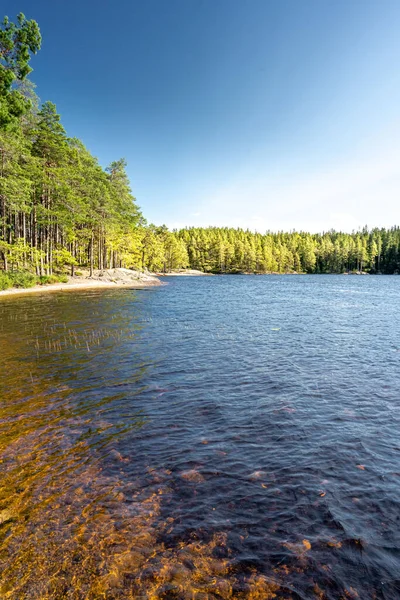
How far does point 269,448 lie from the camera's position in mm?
7469

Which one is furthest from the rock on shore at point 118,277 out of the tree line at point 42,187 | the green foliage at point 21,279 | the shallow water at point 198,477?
the shallow water at point 198,477

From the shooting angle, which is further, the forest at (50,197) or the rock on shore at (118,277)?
the rock on shore at (118,277)

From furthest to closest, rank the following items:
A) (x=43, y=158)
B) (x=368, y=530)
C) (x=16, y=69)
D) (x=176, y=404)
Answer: (x=43, y=158), (x=16, y=69), (x=176, y=404), (x=368, y=530)

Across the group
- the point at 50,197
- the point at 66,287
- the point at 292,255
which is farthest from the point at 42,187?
the point at 292,255

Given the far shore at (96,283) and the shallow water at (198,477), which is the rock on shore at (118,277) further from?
the shallow water at (198,477)

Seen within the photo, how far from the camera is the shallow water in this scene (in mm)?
4310

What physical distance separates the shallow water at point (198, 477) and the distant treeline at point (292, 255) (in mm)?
139557

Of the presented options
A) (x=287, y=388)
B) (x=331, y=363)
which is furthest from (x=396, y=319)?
(x=287, y=388)

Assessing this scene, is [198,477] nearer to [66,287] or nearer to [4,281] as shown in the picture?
[4,281]

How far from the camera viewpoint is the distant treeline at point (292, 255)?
15312cm

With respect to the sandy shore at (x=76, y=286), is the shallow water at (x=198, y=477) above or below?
below

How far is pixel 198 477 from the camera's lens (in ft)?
20.9

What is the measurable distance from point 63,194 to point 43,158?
549cm

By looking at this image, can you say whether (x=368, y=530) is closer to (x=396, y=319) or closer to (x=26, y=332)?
(x=26, y=332)
